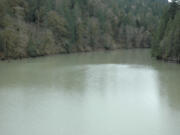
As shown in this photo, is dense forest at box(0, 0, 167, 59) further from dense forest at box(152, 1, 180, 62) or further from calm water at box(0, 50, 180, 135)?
calm water at box(0, 50, 180, 135)

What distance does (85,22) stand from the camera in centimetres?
5134

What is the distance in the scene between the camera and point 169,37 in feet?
94.1

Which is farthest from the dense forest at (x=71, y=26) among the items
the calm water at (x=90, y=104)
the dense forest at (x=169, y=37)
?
the calm water at (x=90, y=104)

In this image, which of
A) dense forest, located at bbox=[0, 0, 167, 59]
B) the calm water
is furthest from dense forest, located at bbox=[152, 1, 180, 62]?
the calm water

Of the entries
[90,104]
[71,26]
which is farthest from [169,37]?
[71,26]

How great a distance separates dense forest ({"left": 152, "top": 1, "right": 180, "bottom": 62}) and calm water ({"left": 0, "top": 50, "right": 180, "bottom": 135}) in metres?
6.36

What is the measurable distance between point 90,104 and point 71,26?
34652mm

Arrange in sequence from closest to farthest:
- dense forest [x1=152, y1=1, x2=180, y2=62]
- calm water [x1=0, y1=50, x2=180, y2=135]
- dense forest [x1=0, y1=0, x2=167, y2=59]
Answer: calm water [x1=0, y1=50, x2=180, y2=135] < dense forest [x1=152, y1=1, x2=180, y2=62] < dense forest [x1=0, y1=0, x2=167, y2=59]

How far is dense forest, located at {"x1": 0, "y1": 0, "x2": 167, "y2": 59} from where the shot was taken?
35.4 metres

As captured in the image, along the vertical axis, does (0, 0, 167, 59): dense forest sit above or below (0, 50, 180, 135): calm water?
above

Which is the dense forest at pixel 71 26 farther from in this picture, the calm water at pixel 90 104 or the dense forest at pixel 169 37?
the calm water at pixel 90 104

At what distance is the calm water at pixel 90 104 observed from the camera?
10.5 m

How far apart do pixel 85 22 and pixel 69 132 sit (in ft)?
140

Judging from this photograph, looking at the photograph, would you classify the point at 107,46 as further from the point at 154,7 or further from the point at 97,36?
the point at 154,7
